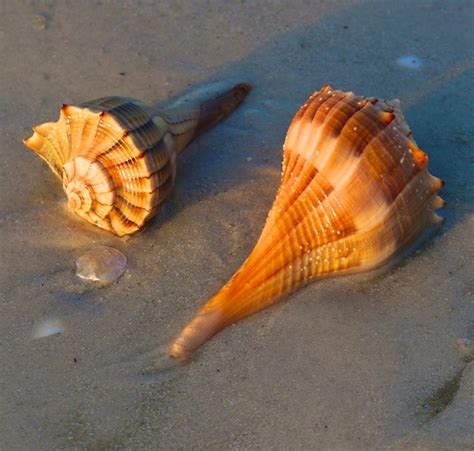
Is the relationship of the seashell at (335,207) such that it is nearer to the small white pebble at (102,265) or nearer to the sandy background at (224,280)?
the sandy background at (224,280)

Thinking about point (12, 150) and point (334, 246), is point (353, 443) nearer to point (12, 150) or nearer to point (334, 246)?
point (334, 246)

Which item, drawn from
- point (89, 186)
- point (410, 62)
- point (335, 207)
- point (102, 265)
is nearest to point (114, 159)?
point (89, 186)

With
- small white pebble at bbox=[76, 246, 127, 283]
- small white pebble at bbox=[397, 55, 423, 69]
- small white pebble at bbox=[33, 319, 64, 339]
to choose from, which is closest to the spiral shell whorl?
Result: small white pebble at bbox=[76, 246, 127, 283]

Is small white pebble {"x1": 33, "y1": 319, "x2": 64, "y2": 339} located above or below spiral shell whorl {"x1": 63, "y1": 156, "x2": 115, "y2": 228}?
below

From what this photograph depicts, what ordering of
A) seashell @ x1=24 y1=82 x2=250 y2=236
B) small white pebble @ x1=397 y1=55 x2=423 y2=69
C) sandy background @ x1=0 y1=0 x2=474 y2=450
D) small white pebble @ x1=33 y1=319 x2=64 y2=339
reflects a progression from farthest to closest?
small white pebble @ x1=397 y1=55 x2=423 y2=69 → seashell @ x1=24 y1=82 x2=250 y2=236 → small white pebble @ x1=33 y1=319 x2=64 y2=339 → sandy background @ x1=0 y1=0 x2=474 y2=450

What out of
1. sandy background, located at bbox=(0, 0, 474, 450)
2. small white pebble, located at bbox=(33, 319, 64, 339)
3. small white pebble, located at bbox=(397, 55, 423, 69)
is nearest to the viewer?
sandy background, located at bbox=(0, 0, 474, 450)

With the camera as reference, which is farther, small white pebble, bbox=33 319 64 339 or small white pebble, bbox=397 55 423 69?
small white pebble, bbox=397 55 423 69

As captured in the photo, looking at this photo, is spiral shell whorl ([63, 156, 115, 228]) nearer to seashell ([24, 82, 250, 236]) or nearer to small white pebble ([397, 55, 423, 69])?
seashell ([24, 82, 250, 236])
